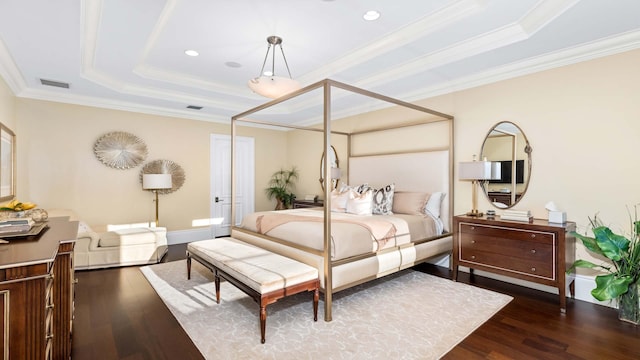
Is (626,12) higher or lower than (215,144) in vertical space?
higher

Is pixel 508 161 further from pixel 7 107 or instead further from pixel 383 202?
pixel 7 107

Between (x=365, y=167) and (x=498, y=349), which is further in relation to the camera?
(x=365, y=167)

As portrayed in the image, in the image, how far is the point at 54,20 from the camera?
8.92 feet

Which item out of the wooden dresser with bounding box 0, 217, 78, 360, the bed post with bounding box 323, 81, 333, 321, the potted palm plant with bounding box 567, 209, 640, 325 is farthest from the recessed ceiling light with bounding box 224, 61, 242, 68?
the potted palm plant with bounding box 567, 209, 640, 325

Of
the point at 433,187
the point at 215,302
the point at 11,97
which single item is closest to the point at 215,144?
the point at 11,97

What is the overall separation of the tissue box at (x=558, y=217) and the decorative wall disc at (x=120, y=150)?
6.31 m

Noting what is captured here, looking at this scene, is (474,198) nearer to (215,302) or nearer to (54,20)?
(215,302)

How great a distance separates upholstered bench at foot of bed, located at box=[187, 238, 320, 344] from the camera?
2.50 m

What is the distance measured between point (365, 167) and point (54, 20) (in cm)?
440

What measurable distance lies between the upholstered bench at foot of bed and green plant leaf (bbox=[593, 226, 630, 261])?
262 centimetres

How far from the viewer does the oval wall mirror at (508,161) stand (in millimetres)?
3713

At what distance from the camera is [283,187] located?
7562mm

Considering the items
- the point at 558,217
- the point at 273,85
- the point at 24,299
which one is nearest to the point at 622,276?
→ the point at 558,217

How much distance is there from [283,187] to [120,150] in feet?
11.4
